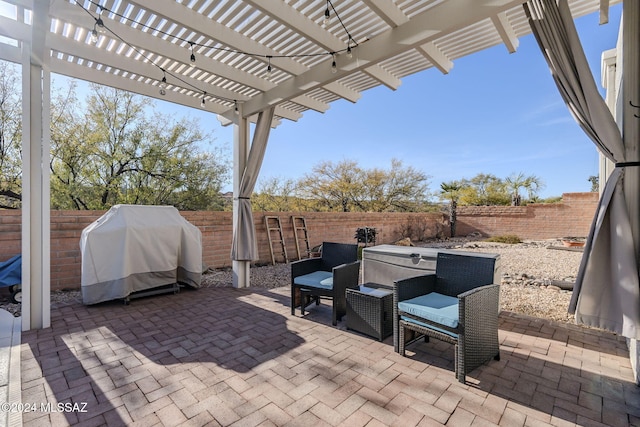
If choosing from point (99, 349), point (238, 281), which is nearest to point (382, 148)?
point (238, 281)

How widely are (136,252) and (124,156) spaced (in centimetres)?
487

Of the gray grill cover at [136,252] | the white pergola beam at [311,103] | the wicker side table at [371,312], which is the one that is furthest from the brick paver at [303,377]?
the white pergola beam at [311,103]

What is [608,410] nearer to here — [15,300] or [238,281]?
[238,281]

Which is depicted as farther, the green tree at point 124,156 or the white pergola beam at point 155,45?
the green tree at point 124,156

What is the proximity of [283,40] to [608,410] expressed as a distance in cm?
458

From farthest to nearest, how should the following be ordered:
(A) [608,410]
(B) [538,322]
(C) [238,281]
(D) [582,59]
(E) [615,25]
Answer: (C) [238,281]
(B) [538,322]
(E) [615,25]
(D) [582,59]
(A) [608,410]

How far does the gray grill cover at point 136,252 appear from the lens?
393 centimetres

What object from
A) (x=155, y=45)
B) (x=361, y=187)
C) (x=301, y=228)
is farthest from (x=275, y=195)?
(x=155, y=45)

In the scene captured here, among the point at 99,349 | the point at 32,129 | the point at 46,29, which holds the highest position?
the point at 46,29

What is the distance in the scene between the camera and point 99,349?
277cm

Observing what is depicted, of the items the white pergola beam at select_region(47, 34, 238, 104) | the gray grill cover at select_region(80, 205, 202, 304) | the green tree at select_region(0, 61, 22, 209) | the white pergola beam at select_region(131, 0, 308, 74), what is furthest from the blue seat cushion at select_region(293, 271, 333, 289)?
the green tree at select_region(0, 61, 22, 209)

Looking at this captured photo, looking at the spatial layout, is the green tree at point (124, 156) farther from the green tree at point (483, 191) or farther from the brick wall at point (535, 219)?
the green tree at point (483, 191)

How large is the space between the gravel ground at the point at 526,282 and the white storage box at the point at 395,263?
1448 millimetres

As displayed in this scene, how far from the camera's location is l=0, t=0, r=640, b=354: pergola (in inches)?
112
